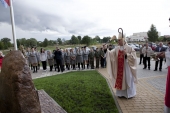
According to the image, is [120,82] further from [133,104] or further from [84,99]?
[84,99]

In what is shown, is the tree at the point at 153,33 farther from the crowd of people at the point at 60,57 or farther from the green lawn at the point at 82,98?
the green lawn at the point at 82,98

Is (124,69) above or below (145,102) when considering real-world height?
above

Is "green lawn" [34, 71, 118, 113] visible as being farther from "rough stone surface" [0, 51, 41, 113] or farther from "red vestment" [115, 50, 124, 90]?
Answer: "rough stone surface" [0, 51, 41, 113]

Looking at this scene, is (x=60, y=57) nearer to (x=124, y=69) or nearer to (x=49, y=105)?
(x=124, y=69)

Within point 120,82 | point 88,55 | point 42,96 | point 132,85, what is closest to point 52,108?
point 42,96

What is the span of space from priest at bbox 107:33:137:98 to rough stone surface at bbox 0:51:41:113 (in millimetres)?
3204

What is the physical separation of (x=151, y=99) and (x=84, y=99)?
235 cm

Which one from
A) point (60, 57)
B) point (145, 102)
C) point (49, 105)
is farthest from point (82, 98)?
point (60, 57)

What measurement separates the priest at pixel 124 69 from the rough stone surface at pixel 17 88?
10.5ft

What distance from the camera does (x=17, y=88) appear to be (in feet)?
9.38

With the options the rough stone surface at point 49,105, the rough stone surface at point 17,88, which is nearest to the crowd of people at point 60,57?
the rough stone surface at point 49,105

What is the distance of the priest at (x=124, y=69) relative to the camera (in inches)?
205

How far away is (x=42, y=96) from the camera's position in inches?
206

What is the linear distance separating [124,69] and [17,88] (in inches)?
147
